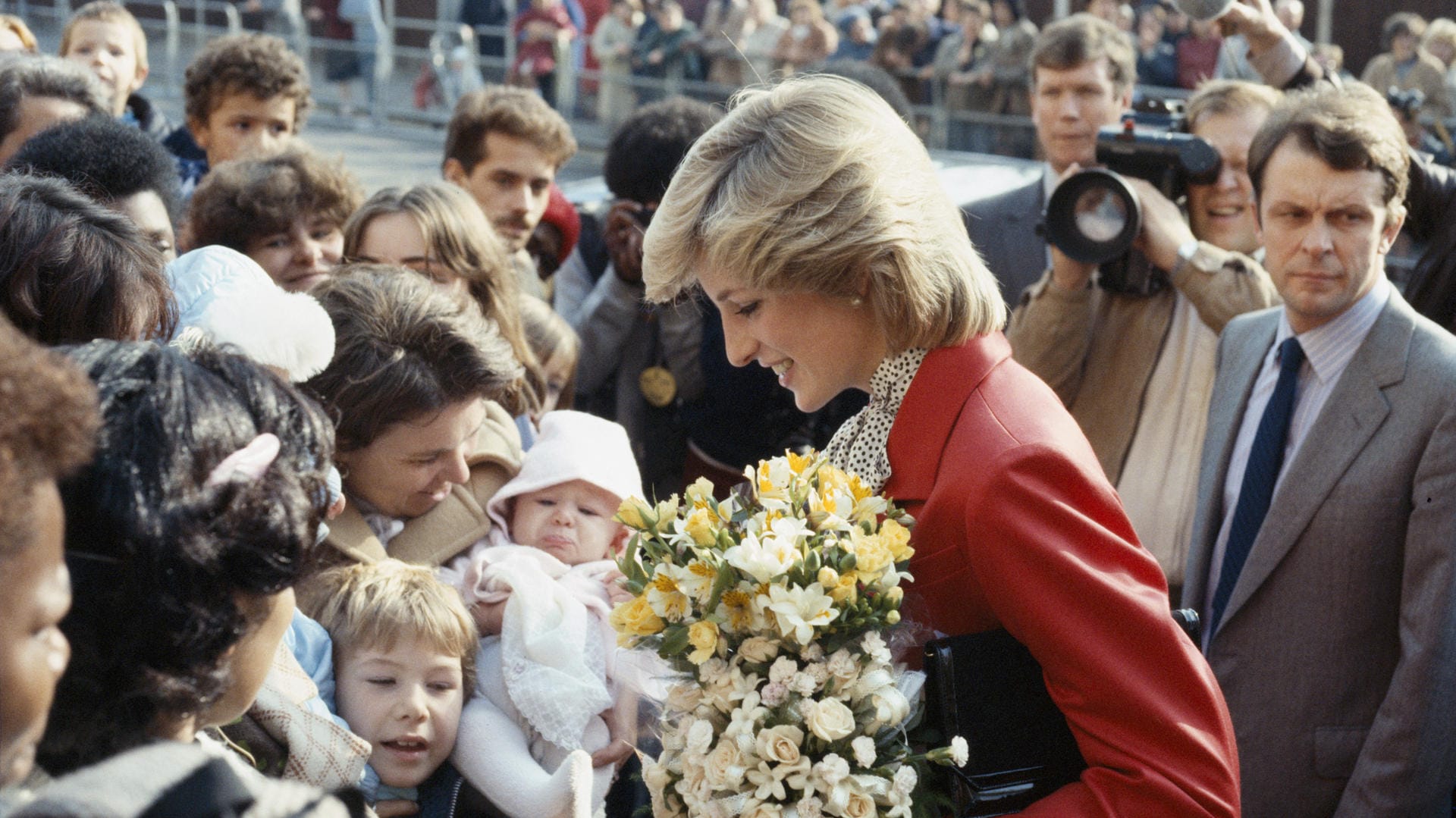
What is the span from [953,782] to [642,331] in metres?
2.73

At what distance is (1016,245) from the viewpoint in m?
4.50

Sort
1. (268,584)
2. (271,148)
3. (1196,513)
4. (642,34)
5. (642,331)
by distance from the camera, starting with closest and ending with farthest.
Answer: (268,584) → (1196,513) → (271,148) → (642,331) → (642,34)

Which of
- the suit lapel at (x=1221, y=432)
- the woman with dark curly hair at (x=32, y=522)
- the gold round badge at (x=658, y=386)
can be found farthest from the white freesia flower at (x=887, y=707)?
the gold round badge at (x=658, y=386)

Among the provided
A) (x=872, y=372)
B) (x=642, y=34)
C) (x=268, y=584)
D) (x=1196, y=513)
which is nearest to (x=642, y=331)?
(x=1196, y=513)

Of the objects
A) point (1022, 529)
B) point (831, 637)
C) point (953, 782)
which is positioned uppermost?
point (1022, 529)

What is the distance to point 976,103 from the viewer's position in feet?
36.2

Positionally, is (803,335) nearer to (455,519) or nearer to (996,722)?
(996,722)

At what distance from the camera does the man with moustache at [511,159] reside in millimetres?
4566

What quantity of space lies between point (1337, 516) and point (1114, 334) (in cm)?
103

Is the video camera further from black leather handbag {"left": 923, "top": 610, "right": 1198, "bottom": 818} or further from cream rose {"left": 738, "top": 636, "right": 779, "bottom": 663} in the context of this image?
cream rose {"left": 738, "top": 636, "right": 779, "bottom": 663}

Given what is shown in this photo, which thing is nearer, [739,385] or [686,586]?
[686,586]

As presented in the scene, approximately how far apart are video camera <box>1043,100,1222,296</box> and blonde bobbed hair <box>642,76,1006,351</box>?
1702mm

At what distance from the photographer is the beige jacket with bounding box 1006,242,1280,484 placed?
150 inches

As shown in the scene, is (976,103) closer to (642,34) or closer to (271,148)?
(642,34)
